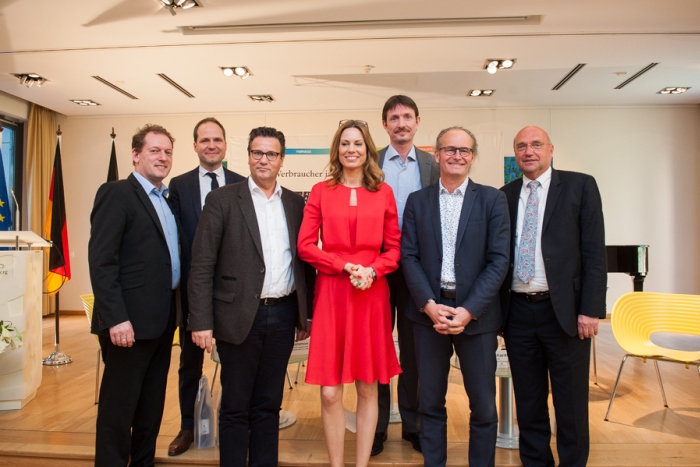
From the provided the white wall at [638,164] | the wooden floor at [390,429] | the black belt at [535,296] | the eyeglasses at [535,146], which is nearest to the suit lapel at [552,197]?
the eyeglasses at [535,146]

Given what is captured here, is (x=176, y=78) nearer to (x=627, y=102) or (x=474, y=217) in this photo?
(x=474, y=217)

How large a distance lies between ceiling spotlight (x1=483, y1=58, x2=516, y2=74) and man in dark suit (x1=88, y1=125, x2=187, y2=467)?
455 centimetres

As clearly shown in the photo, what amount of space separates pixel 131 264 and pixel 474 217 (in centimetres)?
166

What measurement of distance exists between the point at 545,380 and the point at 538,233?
0.78 m

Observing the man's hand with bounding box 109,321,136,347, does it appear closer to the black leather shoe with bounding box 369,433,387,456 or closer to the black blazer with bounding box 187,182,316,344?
the black blazer with bounding box 187,182,316,344

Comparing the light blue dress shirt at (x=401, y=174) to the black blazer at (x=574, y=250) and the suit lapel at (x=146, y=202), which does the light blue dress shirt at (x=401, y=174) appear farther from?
the suit lapel at (x=146, y=202)

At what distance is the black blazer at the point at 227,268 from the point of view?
8.34 feet

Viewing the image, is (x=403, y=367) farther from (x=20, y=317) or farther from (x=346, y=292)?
(x=20, y=317)

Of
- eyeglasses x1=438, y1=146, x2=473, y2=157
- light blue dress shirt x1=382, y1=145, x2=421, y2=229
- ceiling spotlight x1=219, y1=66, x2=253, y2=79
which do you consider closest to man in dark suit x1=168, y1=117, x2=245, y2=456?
light blue dress shirt x1=382, y1=145, x2=421, y2=229

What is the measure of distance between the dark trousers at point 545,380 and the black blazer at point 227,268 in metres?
1.36

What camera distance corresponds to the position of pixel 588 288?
2723 millimetres

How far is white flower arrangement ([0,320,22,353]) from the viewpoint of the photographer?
3.72 meters

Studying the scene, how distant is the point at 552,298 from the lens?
2.70 meters

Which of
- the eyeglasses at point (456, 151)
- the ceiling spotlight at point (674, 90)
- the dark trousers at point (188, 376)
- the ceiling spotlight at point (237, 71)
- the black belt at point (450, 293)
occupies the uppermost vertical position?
the ceiling spotlight at point (674, 90)
